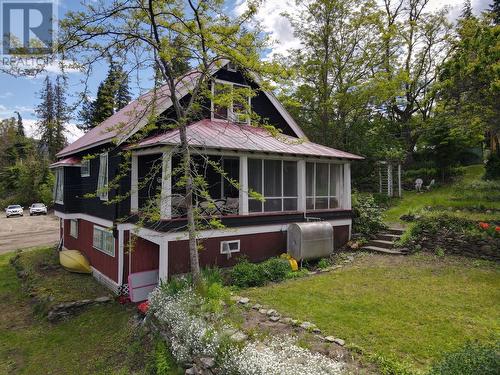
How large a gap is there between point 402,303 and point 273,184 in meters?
6.10

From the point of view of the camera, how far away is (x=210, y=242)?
10.4 meters

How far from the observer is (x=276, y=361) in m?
4.74

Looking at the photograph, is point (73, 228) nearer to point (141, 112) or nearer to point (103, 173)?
point (103, 173)

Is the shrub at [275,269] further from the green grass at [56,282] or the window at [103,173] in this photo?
the window at [103,173]

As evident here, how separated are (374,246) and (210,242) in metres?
6.75

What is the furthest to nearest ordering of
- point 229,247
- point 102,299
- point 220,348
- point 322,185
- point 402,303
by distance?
point 322,185 → point 102,299 → point 229,247 → point 402,303 → point 220,348

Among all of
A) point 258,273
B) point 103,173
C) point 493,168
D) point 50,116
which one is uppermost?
point 50,116

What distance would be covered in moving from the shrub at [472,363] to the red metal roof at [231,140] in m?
5.80

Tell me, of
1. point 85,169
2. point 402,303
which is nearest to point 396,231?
point 402,303

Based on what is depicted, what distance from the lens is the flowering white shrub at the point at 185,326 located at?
5758mm

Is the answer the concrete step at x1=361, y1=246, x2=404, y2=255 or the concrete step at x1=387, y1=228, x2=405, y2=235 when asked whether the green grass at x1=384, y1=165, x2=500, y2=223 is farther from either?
the concrete step at x1=361, y1=246, x2=404, y2=255

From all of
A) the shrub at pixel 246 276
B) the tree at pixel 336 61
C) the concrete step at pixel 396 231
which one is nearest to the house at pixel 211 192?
the shrub at pixel 246 276

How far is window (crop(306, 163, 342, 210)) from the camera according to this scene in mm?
13266

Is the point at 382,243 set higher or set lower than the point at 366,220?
lower
